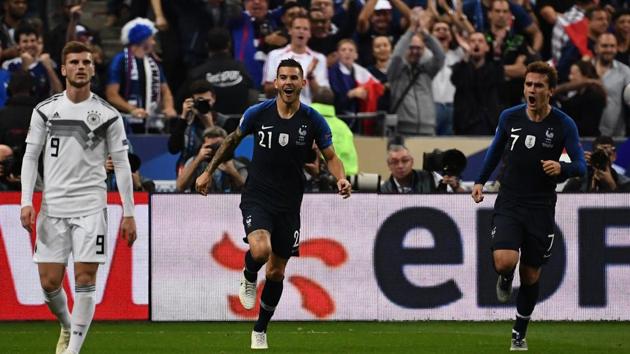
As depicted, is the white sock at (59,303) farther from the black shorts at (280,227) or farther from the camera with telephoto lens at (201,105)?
the camera with telephoto lens at (201,105)

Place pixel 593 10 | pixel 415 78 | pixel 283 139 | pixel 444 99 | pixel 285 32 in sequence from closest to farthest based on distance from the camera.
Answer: pixel 283 139 → pixel 415 78 → pixel 444 99 → pixel 285 32 → pixel 593 10

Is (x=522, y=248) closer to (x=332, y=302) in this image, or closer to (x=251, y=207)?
(x=251, y=207)

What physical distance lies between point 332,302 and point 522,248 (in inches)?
138

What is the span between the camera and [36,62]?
61.3 feet

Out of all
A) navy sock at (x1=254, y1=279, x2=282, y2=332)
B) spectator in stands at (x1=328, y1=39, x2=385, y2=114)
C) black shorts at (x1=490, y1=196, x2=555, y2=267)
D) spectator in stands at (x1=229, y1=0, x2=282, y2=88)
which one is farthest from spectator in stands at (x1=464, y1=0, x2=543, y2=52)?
navy sock at (x1=254, y1=279, x2=282, y2=332)

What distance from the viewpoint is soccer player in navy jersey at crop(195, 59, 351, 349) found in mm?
12883

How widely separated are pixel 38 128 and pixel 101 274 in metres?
4.86

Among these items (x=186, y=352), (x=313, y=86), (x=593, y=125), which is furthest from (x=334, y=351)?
(x=593, y=125)

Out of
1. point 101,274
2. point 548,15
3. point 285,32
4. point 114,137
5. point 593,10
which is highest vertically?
point 593,10

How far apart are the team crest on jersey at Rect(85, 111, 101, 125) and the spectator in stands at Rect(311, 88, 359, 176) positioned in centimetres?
613

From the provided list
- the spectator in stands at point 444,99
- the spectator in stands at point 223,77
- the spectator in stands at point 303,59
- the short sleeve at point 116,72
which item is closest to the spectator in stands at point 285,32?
the spectator in stands at point 303,59

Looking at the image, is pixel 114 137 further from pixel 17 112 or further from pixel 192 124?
pixel 17 112

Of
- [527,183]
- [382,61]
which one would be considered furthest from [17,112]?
[527,183]

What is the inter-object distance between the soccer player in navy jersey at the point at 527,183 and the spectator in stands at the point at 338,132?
4.35 meters
